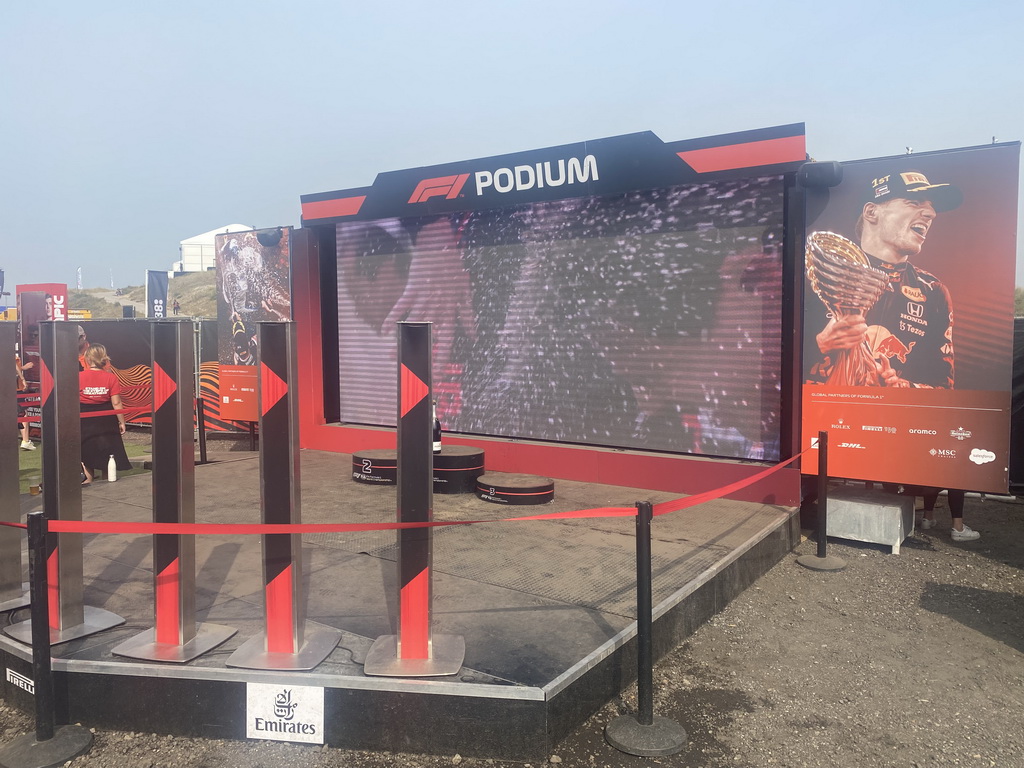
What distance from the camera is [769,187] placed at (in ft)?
24.3

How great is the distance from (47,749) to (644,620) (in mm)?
2779

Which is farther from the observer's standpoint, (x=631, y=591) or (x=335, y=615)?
(x=631, y=591)

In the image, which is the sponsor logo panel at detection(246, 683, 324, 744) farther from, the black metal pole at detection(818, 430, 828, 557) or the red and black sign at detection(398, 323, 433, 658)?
the black metal pole at detection(818, 430, 828, 557)

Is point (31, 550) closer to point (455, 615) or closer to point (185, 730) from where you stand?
point (185, 730)

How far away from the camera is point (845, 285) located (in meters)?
6.89

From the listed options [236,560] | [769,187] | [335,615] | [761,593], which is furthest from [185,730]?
[769,187]

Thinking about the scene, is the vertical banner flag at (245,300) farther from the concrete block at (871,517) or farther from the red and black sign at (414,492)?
the red and black sign at (414,492)

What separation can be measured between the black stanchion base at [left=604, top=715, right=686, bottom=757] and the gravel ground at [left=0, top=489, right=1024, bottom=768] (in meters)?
0.04

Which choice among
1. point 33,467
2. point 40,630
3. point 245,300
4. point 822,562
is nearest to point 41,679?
point 40,630

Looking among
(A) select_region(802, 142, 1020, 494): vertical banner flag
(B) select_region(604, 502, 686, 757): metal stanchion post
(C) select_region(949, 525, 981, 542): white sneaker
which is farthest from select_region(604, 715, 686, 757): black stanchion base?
(C) select_region(949, 525, 981, 542): white sneaker

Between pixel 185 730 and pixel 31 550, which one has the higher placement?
pixel 31 550

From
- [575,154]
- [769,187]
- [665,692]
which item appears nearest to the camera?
[665,692]

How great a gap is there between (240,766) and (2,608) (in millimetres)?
2007

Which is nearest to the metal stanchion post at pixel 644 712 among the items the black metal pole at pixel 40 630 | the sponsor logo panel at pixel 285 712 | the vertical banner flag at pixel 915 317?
the sponsor logo panel at pixel 285 712
